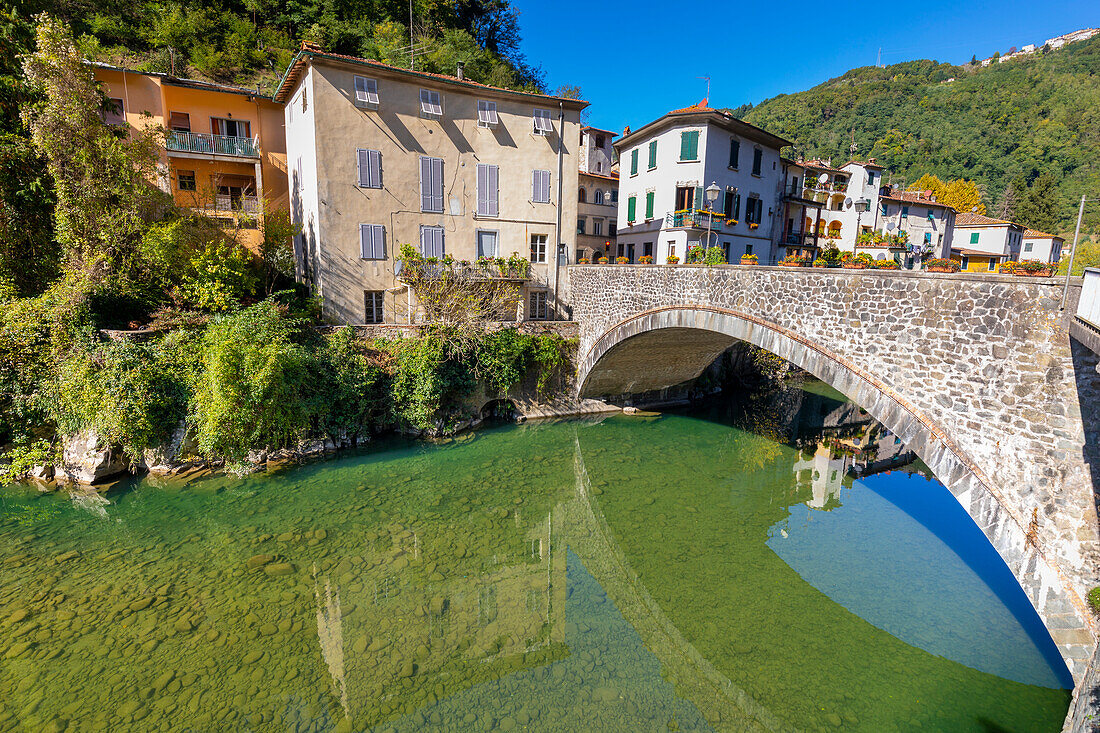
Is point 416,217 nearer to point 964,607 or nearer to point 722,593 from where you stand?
point 722,593

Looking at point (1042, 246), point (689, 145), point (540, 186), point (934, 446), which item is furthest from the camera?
point (1042, 246)

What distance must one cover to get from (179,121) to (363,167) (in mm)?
9773

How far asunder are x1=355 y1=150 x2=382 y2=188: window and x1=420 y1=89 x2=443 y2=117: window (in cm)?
253

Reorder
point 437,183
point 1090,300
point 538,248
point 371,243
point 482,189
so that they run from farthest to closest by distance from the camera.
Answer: point 538,248 < point 482,189 < point 437,183 < point 371,243 < point 1090,300

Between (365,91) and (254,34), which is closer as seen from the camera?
(365,91)

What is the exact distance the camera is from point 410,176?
19875mm

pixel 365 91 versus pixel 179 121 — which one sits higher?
pixel 365 91

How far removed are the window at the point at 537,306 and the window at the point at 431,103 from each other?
8.04m

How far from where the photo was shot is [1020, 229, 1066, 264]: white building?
3350cm

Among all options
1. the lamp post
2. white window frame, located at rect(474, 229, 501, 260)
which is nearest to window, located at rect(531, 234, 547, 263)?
white window frame, located at rect(474, 229, 501, 260)

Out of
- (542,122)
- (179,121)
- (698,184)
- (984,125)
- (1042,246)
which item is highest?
(984,125)

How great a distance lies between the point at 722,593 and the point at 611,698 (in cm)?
365

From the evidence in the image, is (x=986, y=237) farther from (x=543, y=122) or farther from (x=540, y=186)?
(x=543, y=122)

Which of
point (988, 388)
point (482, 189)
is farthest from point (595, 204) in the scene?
point (988, 388)
